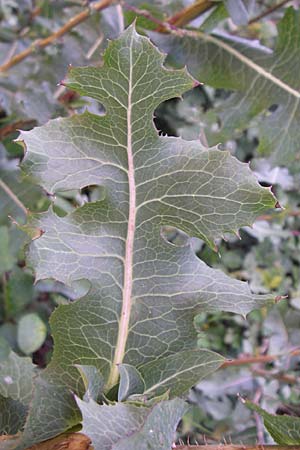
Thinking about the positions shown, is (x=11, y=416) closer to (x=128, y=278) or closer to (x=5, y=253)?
(x=128, y=278)

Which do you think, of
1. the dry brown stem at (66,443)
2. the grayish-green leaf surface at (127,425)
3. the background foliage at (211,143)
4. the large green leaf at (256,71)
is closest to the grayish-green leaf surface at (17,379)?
the background foliage at (211,143)

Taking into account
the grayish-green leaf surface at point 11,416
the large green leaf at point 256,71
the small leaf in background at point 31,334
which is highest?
the large green leaf at point 256,71

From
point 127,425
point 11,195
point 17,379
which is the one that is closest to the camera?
point 127,425

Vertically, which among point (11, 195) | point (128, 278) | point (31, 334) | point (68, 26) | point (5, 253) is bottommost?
point (31, 334)

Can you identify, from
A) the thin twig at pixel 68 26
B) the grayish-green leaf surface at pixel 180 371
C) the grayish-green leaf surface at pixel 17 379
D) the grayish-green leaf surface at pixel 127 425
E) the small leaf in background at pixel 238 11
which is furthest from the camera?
the thin twig at pixel 68 26

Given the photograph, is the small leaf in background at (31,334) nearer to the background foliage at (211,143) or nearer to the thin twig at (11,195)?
the background foliage at (211,143)

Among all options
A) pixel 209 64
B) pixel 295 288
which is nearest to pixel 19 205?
pixel 209 64

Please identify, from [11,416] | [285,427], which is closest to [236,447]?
[285,427]
